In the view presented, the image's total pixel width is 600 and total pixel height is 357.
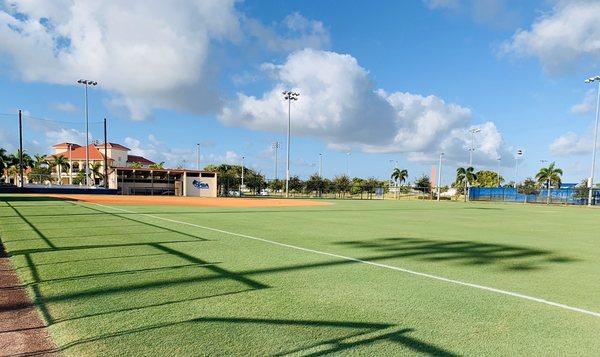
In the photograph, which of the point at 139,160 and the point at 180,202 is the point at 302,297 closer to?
the point at 180,202

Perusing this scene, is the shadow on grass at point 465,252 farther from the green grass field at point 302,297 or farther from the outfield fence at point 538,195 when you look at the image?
the outfield fence at point 538,195

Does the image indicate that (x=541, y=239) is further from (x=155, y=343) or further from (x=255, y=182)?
(x=255, y=182)

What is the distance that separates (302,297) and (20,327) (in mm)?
3057

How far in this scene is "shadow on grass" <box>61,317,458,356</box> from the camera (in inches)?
139

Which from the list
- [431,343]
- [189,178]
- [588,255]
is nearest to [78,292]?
[431,343]

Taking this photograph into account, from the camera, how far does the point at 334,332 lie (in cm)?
397

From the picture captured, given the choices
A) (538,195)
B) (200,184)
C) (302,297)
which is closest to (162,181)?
(200,184)

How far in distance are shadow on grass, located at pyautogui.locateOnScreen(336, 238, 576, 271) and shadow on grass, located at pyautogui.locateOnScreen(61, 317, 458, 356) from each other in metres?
4.45

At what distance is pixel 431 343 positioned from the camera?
3.73 m

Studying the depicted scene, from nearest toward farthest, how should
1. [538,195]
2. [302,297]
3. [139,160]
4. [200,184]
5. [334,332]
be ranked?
[334,332] → [302,297] → [200,184] → [538,195] → [139,160]

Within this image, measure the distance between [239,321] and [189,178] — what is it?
55539 millimetres

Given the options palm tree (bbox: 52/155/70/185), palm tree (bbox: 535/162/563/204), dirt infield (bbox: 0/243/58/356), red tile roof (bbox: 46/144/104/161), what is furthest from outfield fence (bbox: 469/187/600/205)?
red tile roof (bbox: 46/144/104/161)

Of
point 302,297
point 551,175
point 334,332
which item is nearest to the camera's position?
point 334,332

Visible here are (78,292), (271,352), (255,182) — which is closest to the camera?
(271,352)
